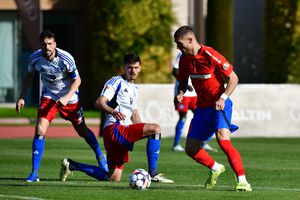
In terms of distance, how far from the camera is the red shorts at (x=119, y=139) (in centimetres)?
1398

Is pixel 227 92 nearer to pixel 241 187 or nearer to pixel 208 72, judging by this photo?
A: pixel 208 72

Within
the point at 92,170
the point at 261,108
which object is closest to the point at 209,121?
the point at 92,170

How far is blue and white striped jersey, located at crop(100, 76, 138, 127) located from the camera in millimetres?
14078

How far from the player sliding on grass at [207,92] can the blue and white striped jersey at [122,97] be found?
1098mm

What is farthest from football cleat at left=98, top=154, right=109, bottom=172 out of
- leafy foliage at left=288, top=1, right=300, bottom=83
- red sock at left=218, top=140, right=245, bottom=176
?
leafy foliage at left=288, top=1, right=300, bottom=83

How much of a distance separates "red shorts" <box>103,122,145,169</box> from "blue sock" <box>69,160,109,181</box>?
189 mm

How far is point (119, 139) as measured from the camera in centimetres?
1402

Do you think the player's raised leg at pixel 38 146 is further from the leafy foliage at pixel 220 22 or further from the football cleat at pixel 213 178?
the leafy foliage at pixel 220 22

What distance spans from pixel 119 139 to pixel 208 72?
1668mm

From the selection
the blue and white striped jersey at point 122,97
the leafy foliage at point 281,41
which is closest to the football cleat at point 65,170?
the blue and white striped jersey at point 122,97

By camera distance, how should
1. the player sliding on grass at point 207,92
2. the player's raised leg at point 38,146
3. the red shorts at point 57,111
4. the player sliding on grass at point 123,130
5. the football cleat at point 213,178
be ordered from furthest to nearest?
1. the red shorts at point 57,111
2. the player's raised leg at point 38,146
3. the player sliding on grass at point 123,130
4. the football cleat at point 213,178
5. the player sliding on grass at point 207,92

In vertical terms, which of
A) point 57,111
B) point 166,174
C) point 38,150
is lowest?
point 166,174

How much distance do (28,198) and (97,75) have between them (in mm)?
26115

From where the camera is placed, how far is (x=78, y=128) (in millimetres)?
15859
